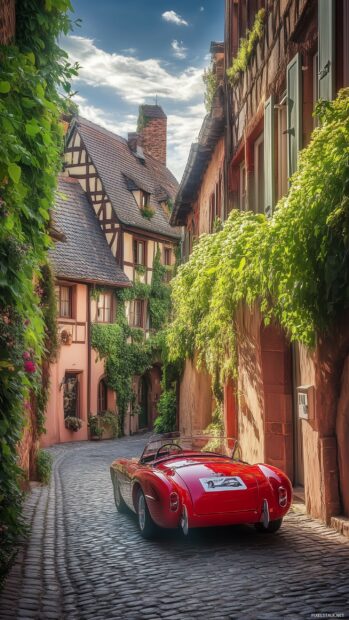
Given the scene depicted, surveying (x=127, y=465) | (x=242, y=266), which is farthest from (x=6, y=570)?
(x=242, y=266)

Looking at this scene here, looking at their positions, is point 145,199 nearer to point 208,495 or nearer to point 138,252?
point 138,252

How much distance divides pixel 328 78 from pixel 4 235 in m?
4.34

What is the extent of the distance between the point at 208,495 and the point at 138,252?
26522mm

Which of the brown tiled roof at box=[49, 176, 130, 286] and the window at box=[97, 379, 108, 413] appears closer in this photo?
the brown tiled roof at box=[49, 176, 130, 286]

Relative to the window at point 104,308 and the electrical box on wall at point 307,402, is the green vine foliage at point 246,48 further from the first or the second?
the window at point 104,308

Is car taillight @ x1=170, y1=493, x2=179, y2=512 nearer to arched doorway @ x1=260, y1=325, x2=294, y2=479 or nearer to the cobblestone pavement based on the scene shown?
the cobblestone pavement

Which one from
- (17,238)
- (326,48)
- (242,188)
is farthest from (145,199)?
(17,238)

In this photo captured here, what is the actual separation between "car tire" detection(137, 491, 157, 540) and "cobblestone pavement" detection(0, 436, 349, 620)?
121mm

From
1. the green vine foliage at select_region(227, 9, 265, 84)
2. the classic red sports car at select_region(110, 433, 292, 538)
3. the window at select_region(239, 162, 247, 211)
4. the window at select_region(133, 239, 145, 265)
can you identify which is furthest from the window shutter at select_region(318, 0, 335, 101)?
the window at select_region(133, 239, 145, 265)

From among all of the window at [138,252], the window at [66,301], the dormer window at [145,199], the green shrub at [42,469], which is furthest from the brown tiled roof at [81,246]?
the green shrub at [42,469]

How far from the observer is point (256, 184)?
1360cm

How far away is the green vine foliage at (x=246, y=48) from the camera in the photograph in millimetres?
12930

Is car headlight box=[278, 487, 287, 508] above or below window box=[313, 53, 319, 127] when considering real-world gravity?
below

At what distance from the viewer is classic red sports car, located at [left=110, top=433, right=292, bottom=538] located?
25.1 ft
